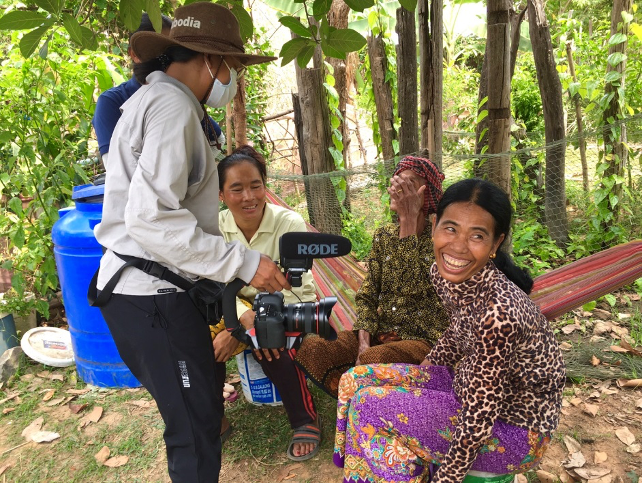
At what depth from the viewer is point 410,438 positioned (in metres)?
1.39

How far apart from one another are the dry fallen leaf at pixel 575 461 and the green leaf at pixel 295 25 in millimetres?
1657

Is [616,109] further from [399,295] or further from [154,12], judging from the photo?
[154,12]

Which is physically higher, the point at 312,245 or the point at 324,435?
the point at 312,245

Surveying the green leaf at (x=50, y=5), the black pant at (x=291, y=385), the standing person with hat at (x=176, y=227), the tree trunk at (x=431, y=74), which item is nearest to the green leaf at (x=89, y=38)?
the standing person with hat at (x=176, y=227)

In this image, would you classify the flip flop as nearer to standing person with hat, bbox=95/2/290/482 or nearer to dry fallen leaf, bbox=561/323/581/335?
standing person with hat, bbox=95/2/290/482

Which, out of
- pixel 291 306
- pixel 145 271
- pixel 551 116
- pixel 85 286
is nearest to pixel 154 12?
pixel 145 271

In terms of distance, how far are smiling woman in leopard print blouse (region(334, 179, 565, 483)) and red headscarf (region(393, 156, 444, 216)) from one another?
1.54 feet

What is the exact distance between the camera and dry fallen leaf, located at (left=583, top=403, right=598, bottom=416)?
203 cm

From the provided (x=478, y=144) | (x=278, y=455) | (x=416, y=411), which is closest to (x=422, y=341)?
(x=416, y=411)

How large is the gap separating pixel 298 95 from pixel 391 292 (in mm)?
1852

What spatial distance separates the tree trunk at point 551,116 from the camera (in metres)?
3.21

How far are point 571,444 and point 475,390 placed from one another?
3.04ft

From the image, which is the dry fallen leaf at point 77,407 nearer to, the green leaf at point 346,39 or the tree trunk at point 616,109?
the green leaf at point 346,39

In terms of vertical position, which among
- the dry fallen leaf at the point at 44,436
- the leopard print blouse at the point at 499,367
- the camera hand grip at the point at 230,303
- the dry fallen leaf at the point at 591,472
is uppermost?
the camera hand grip at the point at 230,303
